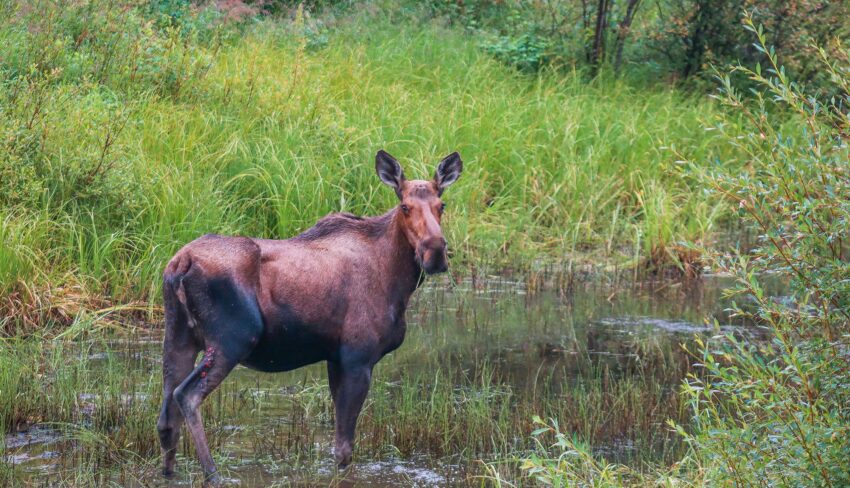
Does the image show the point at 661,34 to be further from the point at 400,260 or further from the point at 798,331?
the point at 798,331

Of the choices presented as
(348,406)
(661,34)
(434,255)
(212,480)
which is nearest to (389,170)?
(434,255)

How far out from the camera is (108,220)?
10461mm

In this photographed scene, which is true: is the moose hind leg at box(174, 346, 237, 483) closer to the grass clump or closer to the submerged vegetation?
the submerged vegetation

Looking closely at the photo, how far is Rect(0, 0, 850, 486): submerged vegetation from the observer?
5.13m

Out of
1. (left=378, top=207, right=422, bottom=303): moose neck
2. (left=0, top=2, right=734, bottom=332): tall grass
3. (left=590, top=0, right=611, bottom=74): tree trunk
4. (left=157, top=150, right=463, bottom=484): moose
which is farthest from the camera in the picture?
(left=590, top=0, right=611, bottom=74): tree trunk

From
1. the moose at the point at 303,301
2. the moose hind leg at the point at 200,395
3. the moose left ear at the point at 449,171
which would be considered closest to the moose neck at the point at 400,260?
the moose at the point at 303,301

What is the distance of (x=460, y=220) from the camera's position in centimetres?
1210

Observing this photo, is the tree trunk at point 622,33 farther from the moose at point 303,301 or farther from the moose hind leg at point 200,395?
the moose hind leg at point 200,395

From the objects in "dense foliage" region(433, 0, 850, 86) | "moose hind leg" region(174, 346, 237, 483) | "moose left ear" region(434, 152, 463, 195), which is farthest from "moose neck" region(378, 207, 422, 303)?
"dense foliage" region(433, 0, 850, 86)

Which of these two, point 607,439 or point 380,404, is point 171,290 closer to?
point 380,404

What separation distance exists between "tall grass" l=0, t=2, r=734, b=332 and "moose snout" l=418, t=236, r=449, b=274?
13.4 ft

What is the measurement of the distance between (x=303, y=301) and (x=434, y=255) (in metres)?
0.82

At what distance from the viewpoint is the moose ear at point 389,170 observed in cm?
700

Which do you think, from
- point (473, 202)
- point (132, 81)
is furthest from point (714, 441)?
point (132, 81)
